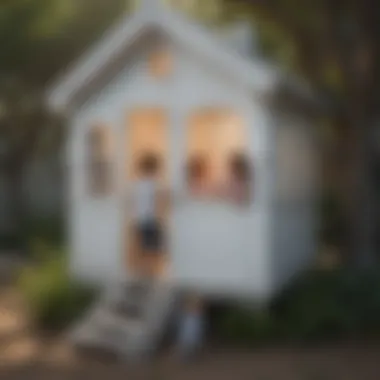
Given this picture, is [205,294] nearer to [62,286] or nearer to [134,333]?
[134,333]

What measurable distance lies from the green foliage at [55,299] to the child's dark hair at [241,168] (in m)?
2.72

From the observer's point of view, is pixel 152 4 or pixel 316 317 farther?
pixel 152 4

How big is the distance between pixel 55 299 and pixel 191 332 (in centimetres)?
228

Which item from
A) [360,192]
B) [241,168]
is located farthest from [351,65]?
[241,168]

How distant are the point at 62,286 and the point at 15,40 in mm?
5970

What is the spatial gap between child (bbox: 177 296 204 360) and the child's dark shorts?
3.91 feet

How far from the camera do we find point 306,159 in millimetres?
11664

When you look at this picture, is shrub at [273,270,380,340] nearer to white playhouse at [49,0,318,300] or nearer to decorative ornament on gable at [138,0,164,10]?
white playhouse at [49,0,318,300]

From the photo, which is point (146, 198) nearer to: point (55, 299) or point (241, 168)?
point (241, 168)

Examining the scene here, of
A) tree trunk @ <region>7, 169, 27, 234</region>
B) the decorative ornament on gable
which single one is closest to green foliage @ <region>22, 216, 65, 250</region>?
tree trunk @ <region>7, 169, 27, 234</region>

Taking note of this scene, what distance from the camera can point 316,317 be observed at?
9320mm

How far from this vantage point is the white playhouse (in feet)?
31.1

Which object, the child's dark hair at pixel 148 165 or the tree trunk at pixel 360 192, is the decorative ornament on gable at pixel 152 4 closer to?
the child's dark hair at pixel 148 165

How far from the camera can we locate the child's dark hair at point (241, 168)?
9.79 m
